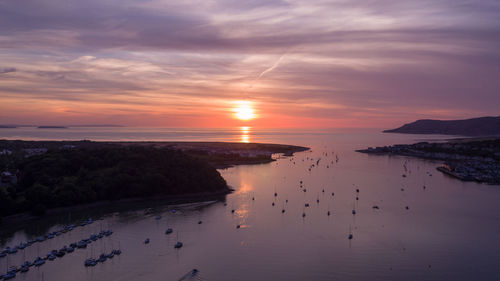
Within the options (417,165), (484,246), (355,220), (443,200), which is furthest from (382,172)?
(484,246)

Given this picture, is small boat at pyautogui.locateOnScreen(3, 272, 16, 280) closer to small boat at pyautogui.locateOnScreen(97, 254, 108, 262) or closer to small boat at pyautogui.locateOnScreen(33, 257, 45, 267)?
small boat at pyautogui.locateOnScreen(33, 257, 45, 267)

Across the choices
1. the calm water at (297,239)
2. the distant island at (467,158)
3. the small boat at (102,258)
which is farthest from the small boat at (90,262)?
the distant island at (467,158)

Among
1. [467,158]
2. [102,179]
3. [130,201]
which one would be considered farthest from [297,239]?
[467,158]

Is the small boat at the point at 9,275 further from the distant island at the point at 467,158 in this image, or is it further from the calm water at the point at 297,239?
the distant island at the point at 467,158

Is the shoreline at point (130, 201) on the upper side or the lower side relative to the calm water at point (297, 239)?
upper

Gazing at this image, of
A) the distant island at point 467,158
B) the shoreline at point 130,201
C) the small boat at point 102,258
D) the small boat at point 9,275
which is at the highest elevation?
the distant island at point 467,158

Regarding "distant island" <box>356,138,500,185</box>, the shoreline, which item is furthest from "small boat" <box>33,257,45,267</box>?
"distant island" <box>356,138,500,185</box>
